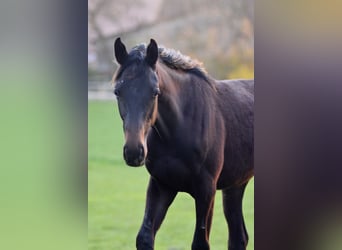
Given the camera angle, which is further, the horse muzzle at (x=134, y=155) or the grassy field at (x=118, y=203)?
the grassy field at (x=118, y=203)

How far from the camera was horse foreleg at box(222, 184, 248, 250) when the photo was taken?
3.91 meters

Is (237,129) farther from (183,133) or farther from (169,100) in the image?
(169,100)

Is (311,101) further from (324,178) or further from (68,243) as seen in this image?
(68,243)

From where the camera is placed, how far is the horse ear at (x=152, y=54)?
354cm

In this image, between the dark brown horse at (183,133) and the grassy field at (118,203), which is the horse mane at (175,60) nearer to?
the dark brown horse at (183,133)

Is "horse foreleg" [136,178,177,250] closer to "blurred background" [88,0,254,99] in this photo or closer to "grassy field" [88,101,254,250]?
"grassy field" [88,101,254,250]

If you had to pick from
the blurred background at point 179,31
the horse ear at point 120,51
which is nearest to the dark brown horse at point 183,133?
the horse ear at point 120,51

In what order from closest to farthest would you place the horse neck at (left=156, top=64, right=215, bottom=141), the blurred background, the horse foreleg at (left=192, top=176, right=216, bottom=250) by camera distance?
the horse neck at (left=156, top=64, right=215, bottom=141)
the horse foreleg at (left=192, top=176, right=216, bottom=250)
the blurred background

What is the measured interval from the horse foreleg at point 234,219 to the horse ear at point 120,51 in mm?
1075

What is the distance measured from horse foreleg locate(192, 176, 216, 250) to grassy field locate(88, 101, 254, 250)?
0.05 metres

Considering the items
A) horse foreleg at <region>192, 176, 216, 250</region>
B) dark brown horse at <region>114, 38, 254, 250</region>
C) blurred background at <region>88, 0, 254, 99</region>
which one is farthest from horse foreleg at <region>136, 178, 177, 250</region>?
blurred background at <region>88, 0, 254, 99</region>

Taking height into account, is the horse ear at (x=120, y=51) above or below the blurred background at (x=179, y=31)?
below

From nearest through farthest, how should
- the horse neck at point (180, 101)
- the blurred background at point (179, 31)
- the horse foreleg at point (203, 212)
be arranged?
the horse neck at point (180, 101) < the horse foreleg at point (203, 212) < the blurred background at point (179, 31)

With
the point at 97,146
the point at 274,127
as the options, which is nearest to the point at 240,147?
the point at 274,127
